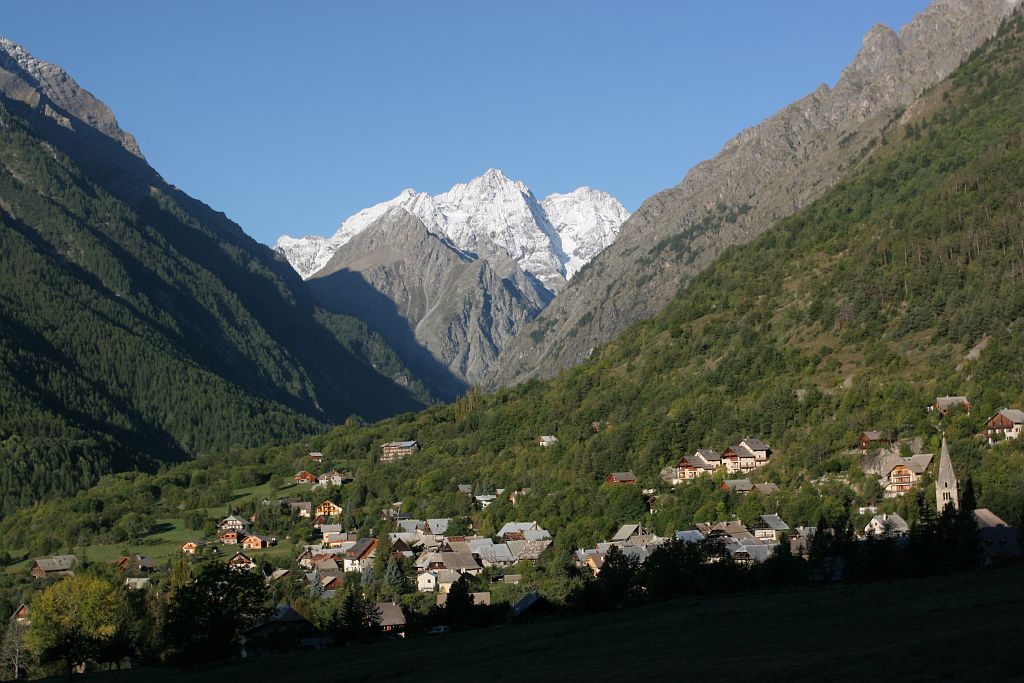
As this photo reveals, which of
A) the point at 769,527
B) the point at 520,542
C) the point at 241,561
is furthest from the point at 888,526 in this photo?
the point at 241,561

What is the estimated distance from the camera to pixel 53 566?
5787 inches

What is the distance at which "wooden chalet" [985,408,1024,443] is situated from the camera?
395 feet

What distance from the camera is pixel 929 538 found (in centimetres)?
8275

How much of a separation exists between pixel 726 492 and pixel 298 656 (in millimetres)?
65721

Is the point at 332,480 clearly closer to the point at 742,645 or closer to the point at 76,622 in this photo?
the point at 76,622

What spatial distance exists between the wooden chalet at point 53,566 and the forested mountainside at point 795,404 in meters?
16.8

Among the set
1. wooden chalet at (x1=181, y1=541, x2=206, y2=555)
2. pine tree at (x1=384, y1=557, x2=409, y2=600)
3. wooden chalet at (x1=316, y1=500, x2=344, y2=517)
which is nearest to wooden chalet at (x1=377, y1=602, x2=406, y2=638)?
pine tree at (x1=384, y1=557, x2=409, y2=600)

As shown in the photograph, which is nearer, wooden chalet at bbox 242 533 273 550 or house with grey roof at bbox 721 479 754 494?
house with grey roof at bbox 721 479 754 494

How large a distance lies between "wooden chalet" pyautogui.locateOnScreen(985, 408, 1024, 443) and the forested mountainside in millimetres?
1556

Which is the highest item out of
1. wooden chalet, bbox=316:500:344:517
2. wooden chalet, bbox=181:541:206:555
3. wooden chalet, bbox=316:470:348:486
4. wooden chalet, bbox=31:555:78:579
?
wooden chalet, bbox=316:470:348:486

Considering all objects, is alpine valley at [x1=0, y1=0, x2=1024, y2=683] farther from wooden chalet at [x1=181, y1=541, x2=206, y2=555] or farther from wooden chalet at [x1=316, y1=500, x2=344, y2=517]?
wooden chalet at [x1=181, y1=541, x2=206, y2=555]

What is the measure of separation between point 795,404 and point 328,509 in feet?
226

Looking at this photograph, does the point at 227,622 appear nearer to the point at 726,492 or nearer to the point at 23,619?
the point at 23,619

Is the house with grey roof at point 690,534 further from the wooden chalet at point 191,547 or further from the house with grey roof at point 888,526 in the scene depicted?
the wooden chalet at point 191,547
